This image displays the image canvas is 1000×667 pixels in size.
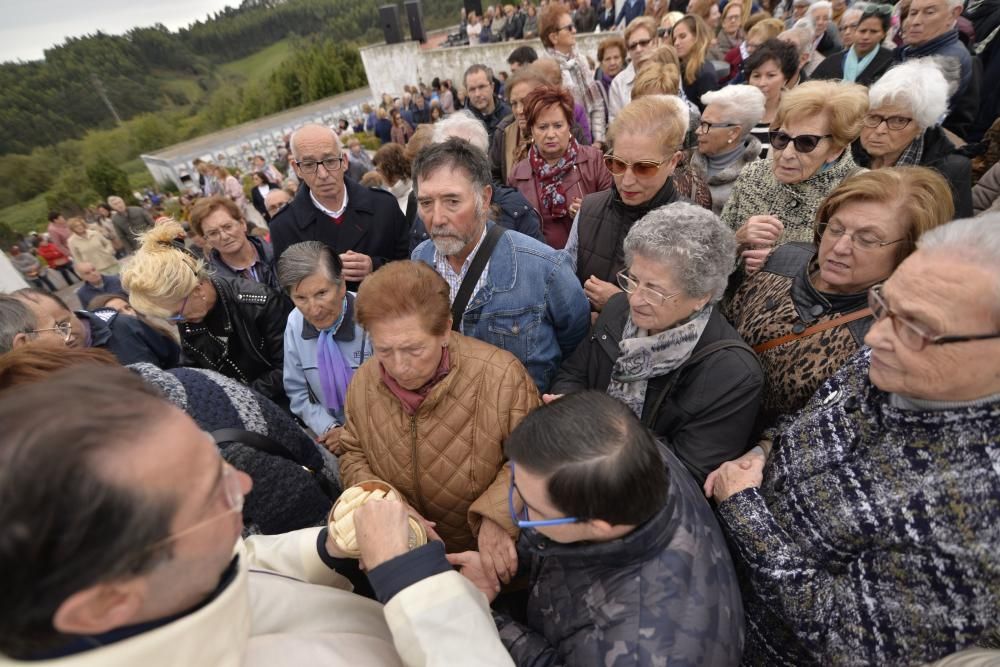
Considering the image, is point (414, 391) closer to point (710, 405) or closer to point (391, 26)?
point (710, 405)

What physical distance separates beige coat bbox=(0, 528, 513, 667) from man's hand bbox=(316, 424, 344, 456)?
54.4 inches

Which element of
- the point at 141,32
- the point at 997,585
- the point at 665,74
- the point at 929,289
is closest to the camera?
the point at 997,585

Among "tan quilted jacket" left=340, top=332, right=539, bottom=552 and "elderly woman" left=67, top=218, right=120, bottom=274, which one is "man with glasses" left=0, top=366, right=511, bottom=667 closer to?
"tan quilted jacket" left=340, top=332, right=539, bottom=552

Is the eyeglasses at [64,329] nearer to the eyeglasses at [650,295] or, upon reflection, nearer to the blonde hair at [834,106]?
the eyeglasses at [650,295]

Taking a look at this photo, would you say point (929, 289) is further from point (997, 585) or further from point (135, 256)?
point (135, 256)

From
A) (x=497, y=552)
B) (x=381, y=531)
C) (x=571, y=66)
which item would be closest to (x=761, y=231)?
(x=497, y=552)

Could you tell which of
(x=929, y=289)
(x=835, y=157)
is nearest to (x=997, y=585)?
(x=929, y=289)

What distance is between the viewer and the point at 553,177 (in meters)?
3.63

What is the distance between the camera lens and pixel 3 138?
187 feet

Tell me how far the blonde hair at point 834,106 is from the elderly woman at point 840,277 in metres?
0.78

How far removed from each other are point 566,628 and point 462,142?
234 cm

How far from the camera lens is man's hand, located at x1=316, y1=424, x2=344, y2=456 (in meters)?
2.71

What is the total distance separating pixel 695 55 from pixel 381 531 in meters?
6.09

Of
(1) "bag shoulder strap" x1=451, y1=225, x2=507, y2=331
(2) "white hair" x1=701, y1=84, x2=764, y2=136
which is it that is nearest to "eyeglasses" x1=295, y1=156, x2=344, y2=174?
(1) "bag shoulder strap" x1=451, y1=225, x2=507, y2=331
